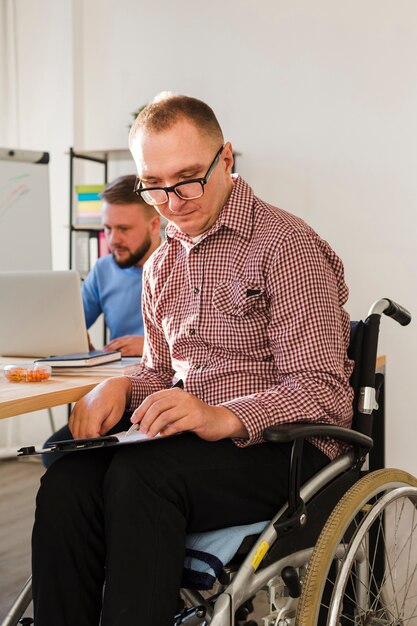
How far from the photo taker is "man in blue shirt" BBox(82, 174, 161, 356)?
8.95ft

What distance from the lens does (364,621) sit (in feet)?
4.81

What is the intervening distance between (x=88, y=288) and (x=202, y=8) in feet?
5.98

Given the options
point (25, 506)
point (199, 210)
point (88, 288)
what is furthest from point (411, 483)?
point (25, 506)

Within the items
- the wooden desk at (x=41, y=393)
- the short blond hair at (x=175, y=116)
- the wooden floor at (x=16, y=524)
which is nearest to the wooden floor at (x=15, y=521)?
the wooden floor at (x=16, y=524)

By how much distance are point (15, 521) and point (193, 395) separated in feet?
6.13

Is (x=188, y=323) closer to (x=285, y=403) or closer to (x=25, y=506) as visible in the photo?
(x=285, y=403)

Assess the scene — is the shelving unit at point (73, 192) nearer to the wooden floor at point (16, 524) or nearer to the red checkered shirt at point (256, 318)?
the wooden floor at point (16, 524)

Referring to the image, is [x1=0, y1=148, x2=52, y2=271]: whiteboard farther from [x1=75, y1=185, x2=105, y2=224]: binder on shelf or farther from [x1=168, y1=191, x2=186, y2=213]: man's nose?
[x1=168, y1=191, x2=186, y2=213]: man's nose

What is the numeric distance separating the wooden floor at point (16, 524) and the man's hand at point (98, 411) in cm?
95

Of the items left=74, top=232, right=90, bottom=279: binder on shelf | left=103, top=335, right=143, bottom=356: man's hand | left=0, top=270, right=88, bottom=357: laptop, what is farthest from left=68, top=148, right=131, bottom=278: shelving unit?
left=0, top=270, right=88, bottom=357: laptop

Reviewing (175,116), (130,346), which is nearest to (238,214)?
(175,116)

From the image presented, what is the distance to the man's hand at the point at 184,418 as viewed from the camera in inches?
48.6

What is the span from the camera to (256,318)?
144 cm

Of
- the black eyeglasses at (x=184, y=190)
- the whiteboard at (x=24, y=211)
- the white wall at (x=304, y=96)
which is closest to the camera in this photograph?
the black eyeglasses at (x=184, y=190)
